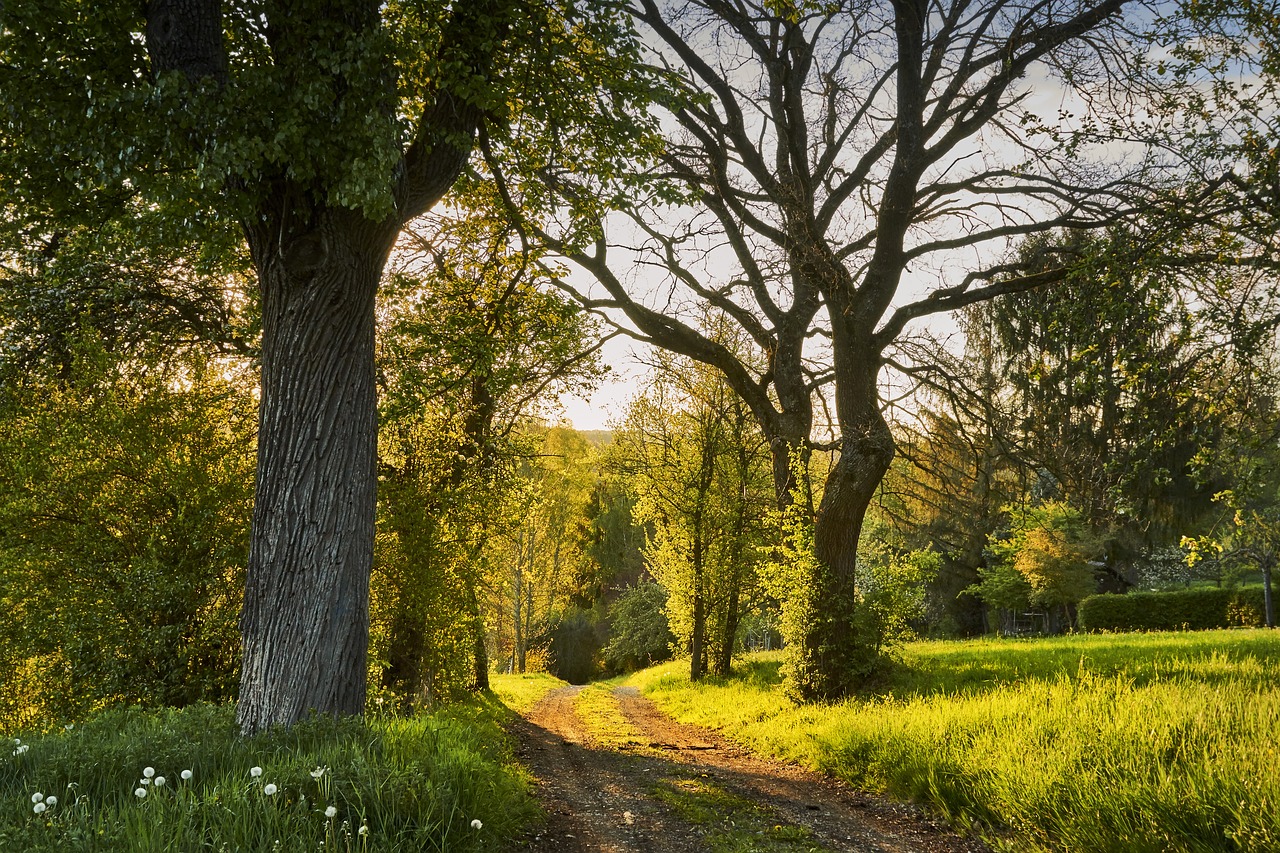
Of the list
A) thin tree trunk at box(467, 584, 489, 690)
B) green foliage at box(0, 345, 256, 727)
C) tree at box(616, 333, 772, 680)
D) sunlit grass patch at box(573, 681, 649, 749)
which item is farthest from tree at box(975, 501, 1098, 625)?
green foliage at box(0, 345, 256, 727)

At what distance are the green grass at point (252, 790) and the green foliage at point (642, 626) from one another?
920 inches

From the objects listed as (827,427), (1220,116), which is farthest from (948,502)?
(1220,116)

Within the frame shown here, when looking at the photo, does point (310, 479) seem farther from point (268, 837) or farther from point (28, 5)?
point (28, 5)

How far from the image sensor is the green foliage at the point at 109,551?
24.7 ft

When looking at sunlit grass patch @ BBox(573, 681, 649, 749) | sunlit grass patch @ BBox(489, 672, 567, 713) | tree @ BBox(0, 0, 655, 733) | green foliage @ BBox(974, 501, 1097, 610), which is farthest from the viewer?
green foliage @ BBox(974, 501, 1097, 610)

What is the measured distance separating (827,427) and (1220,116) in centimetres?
661

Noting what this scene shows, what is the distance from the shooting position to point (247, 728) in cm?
505

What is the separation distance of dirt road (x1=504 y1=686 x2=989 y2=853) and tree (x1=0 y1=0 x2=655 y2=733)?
7.37ft

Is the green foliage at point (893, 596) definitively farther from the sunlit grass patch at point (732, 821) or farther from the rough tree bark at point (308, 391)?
the rough tree bark at point (308, 391)

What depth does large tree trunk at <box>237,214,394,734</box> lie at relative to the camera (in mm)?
5129

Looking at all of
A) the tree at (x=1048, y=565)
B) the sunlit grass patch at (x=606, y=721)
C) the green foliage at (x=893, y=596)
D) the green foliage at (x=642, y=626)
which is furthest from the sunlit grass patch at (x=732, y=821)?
the tree at (x=1048, y=565)

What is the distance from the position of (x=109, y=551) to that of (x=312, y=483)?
4356 millimetres

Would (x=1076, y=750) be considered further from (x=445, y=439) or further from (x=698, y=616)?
(x=698, y=616)

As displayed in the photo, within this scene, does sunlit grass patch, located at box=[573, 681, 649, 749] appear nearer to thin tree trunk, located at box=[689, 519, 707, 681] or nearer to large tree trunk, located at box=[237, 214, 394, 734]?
thin tree trunk, located at box=[689, 519, 707, 681]
